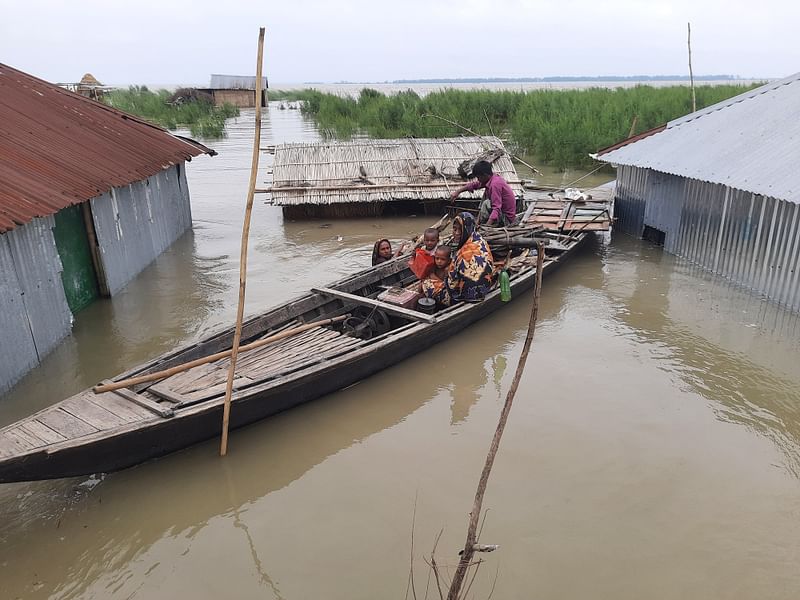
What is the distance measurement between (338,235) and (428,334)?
20.9ft

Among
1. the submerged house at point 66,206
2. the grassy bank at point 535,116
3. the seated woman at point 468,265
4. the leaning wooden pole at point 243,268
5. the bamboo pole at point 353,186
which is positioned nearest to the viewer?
the leaning wooden pole at point 243,268

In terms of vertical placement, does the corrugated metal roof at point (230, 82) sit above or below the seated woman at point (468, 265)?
above

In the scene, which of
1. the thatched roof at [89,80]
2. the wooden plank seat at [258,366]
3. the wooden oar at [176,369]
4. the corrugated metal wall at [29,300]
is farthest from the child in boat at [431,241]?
the thatched roof at [89,80]

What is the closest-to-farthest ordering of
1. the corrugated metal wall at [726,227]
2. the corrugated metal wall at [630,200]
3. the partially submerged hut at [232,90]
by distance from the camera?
the corrugated metal wall at [726,227]
the corrugated metal wall at [630,200]
the partially submerged hut at [232,90]

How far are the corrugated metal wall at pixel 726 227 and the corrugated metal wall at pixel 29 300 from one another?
884cm

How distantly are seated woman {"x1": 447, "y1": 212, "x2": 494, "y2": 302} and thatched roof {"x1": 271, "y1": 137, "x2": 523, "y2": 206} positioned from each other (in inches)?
250

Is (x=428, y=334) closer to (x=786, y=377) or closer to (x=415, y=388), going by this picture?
(x=415, y=388)

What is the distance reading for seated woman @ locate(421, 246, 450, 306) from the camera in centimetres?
673

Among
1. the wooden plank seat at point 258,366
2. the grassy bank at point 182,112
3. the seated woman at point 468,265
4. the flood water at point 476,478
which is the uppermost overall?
the grassy bank at point 182,112

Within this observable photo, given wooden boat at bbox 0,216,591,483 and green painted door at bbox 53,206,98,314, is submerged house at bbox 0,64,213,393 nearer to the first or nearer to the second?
green painted door at bbox 53,206,98,314

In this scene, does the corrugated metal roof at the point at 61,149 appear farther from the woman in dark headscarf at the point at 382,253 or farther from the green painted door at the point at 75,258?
the woman in dark headscarf at the point at 382,253

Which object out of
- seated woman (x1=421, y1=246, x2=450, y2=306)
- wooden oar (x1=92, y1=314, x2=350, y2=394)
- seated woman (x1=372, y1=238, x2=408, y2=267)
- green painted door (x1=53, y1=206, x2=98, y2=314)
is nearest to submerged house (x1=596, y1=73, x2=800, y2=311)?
seated woman (x1=421, y1=246, x2=450, y2=306)

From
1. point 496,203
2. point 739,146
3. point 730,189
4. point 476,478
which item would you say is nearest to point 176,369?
point 476,478

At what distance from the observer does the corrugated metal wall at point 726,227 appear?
7.16 meters
